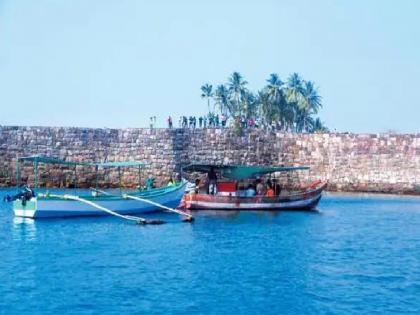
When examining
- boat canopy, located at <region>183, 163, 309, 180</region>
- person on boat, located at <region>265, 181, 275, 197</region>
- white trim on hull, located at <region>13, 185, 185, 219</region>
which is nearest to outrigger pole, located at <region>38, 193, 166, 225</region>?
white trim on hull, located at <region>13, 185, 185, 219</region>

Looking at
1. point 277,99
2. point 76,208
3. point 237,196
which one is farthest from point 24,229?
point 277,99

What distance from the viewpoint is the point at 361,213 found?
34.5m

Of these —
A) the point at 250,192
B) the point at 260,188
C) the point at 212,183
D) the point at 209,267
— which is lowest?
the point at 209,267

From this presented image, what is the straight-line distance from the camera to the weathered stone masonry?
4603 centimetres

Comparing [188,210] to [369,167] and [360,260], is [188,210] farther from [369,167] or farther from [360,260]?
[369,167]

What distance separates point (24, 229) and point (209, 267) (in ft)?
32.1

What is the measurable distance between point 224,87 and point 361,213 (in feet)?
150

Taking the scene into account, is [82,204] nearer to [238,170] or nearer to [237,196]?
[237,196]

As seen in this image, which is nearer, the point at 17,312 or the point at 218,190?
the point at 17,312

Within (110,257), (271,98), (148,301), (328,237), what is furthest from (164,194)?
(271,98)

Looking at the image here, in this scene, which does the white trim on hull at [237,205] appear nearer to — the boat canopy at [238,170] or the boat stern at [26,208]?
the boat canopy at [238,170]

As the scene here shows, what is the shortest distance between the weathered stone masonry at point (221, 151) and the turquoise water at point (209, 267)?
16.8 meters

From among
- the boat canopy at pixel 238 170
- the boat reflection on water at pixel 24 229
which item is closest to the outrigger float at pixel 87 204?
the boat reflection on water at pixel 24 229

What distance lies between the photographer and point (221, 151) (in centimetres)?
4675
